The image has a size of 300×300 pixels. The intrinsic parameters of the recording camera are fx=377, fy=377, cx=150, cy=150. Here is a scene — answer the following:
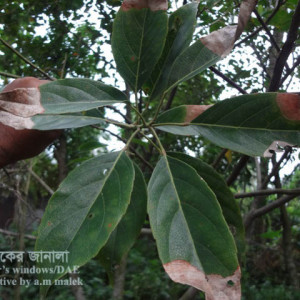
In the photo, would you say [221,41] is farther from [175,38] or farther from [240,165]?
[240,165]

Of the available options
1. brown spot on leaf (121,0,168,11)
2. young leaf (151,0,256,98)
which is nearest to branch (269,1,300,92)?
young leaf (151,0,256,98)

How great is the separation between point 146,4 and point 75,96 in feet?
0.58

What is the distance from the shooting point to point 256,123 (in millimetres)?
541

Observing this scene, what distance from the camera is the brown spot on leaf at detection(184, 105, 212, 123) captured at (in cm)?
59

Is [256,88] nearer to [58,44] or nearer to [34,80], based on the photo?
[58,44]

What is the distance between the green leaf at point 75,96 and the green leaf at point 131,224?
135 millimetres

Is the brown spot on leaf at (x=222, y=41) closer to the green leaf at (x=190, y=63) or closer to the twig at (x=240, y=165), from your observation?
the green leaf at (x=190, y=63)

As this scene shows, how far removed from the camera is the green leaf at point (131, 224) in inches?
24.1

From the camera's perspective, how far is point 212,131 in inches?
22.5

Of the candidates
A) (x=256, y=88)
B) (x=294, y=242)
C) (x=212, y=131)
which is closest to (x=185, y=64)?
(x=212, y=131)

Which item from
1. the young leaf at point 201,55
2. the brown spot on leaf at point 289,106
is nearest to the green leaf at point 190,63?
the young leaf at point 201,55

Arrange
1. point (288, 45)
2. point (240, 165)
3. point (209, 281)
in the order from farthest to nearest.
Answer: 1. point (240, 165)
2. point (288, 45)
3. point (209, 281)

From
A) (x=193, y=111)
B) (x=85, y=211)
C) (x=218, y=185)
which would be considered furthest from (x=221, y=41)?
(x=85, y=211)

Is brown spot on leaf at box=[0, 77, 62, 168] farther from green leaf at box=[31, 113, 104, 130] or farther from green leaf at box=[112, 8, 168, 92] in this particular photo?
green leaf at box=[112, 8, 168, 92]
